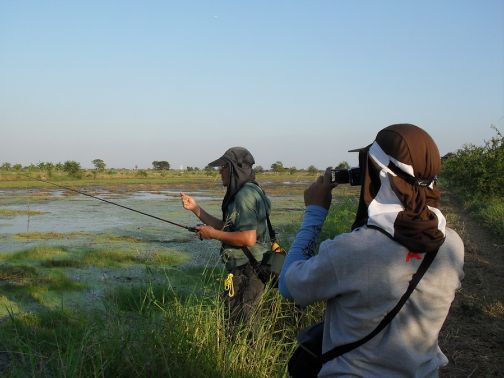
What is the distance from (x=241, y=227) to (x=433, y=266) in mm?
1866

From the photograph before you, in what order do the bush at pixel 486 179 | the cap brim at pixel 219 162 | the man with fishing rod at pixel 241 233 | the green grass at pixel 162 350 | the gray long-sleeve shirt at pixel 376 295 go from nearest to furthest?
1. the gray long-sleeve shirt at pixel 376 295
2. the green grass at pixel 162 350
3. the man with fishing rod at pixel 241 233
4. the cap brim at pixel 219 162
5. the bush at pixel 486 179

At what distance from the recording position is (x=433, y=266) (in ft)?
5.08

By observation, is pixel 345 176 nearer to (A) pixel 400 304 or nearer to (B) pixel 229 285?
(A) pixel 400 304

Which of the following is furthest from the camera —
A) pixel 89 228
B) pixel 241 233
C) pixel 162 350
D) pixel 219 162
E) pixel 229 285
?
pixel 89 228

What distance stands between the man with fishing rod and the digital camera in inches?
57.3

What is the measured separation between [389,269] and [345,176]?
50cm

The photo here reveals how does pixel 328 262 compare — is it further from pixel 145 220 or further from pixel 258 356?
pixel 145 220

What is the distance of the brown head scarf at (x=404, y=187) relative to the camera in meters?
1.46

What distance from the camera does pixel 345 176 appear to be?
6.13 ft

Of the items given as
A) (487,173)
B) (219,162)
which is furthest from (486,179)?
(219,162)

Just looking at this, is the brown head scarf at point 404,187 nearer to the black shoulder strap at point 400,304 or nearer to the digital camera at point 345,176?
the black shoulder strap at point 400,304

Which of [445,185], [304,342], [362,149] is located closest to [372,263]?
[362,149]

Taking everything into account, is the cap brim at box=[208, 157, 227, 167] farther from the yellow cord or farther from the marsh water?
the marsh water

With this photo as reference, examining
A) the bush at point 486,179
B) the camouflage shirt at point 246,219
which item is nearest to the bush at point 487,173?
the bush at point 486,179
